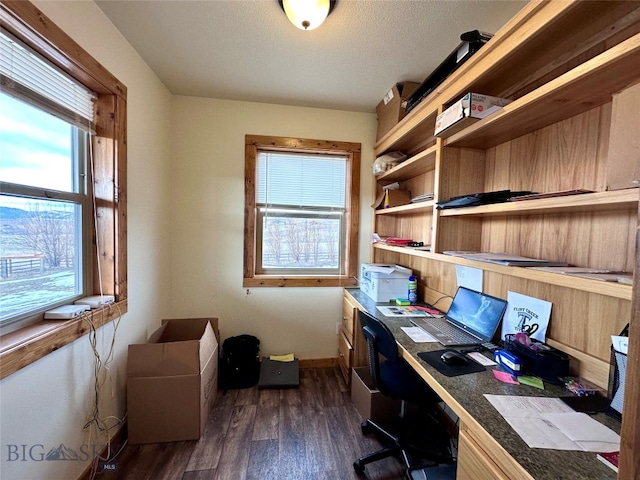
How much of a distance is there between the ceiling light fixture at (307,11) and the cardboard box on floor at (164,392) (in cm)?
201

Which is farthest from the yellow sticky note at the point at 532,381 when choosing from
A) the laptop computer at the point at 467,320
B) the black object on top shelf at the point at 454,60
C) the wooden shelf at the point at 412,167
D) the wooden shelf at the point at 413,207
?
the black object on top shelf at the point at 454,60

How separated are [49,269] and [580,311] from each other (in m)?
2.52

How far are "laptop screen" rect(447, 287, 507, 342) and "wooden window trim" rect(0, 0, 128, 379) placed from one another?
2.15m

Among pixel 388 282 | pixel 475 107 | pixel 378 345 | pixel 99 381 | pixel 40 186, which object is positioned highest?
pixel 475 107

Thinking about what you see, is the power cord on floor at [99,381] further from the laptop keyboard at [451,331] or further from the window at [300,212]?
the laptop keyboard at [451,331]

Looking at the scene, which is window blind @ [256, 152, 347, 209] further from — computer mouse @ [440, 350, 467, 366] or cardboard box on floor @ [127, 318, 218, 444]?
computer mouse @ [440, 350, 467, 366]

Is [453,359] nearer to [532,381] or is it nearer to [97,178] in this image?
[532,381]

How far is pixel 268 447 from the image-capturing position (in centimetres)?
166

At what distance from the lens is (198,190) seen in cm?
244

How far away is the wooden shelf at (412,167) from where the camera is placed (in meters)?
1.77

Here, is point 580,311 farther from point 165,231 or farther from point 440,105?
point 165,231

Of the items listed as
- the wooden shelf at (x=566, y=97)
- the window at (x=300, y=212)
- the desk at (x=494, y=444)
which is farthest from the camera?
the window at (x=300, y=212)

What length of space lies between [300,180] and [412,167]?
1079mm

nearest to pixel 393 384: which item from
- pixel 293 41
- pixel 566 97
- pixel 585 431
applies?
pixel 585 431
